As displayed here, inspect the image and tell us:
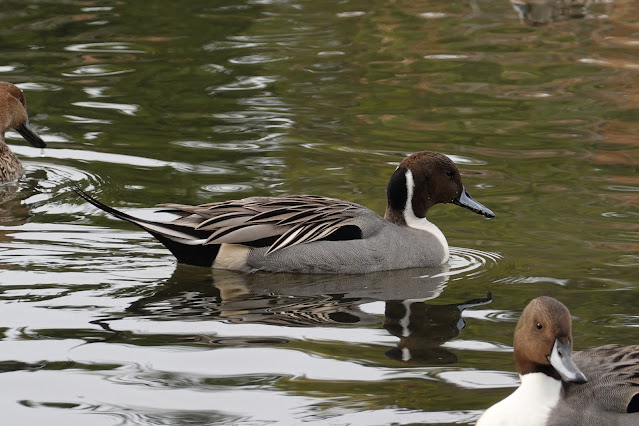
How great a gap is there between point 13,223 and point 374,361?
3.74m

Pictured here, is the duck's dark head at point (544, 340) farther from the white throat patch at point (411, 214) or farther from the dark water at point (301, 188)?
the white throat patch at point (411, 214)

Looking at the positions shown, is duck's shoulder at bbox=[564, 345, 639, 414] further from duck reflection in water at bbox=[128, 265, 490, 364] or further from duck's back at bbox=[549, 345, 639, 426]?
duck reflection in water at bbox=[128, 265, 490, 364]

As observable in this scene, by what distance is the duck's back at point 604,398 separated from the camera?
515 centimetres

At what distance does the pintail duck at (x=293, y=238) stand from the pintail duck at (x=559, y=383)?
9.46 feet

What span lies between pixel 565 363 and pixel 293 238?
3.28 m

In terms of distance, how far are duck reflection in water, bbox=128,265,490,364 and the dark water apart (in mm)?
23

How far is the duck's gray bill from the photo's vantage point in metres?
5.04

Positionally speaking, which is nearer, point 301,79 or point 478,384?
point 478,384

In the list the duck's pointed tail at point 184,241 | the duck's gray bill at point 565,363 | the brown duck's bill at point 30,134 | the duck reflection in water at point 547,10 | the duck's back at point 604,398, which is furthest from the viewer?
the duck reflection in water at point 547,10

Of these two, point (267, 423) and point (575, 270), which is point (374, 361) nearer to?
point (267, 423)

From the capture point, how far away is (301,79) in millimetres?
13836

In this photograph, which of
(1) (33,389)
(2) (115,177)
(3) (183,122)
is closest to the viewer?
(1) (33,389)

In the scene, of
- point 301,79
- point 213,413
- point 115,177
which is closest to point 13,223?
point 115,177

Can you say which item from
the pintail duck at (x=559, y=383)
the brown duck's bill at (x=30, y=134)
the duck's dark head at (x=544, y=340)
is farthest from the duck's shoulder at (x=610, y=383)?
the brown duck's bill at (x=30, y=134)
